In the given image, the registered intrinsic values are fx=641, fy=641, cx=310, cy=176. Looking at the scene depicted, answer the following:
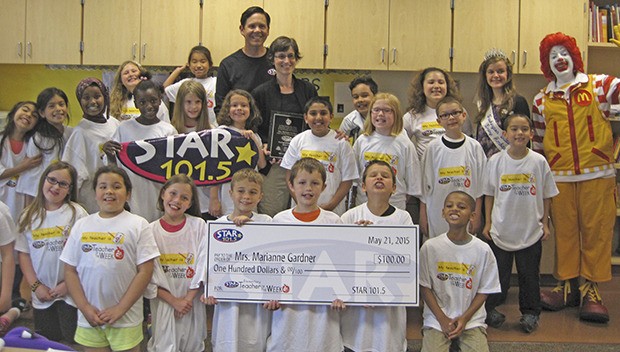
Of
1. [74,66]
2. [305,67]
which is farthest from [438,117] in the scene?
[74,66]

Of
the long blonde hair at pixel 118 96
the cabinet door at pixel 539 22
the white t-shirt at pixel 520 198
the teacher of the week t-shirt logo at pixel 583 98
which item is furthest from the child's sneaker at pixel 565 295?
the long blonde hair at pixel 118 96

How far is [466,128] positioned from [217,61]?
2.18 meters

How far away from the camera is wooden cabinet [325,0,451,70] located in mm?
5258

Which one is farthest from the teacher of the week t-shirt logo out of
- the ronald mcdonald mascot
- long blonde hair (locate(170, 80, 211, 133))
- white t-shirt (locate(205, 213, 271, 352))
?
white t-shirt (locate(205, 213, 271, 352))

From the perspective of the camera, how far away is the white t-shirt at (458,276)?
3.12 meters

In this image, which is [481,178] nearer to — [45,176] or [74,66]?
[45,176]

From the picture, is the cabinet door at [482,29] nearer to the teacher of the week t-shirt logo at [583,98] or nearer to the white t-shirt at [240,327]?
the teacher of the week t-shirt logo at [583,98]

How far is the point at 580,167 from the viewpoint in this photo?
4105 millimetres

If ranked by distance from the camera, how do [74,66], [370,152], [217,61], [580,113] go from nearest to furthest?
[370,152] < [580,113] < [217,61] < [74,66]

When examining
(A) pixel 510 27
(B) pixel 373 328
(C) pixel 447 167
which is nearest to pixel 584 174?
(C) pixel 447 167

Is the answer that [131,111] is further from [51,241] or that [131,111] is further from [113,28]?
[51,241]

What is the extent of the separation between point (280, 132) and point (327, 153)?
38cm

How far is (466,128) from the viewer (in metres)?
4.18

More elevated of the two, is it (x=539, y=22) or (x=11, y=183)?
(x=539, y=22)
